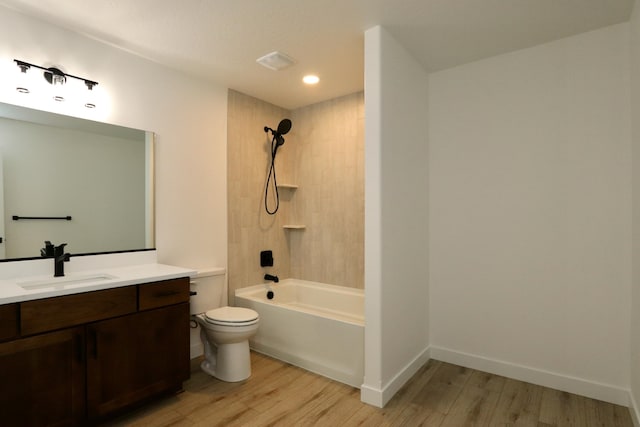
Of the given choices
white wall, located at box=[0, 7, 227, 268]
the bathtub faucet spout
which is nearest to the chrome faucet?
white wall, located at box=[0, 7, 227, 268]

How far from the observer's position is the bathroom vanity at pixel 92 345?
5.18ft

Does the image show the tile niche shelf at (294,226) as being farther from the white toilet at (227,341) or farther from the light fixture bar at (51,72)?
the light fixture bar at (51,72)

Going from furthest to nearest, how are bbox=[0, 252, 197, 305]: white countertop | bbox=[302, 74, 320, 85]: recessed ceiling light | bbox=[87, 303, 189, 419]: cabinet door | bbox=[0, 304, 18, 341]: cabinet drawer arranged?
bbox=[302, 74, 320, 85]: recessed ceiling light < bbox=[87, 303, 189, 419]: cabinet door < bbox=[0, 252, 197, 305]: white countertop < bbox=[0, 304, 18, 341]: cabinet drawer

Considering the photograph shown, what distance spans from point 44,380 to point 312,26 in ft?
8.06

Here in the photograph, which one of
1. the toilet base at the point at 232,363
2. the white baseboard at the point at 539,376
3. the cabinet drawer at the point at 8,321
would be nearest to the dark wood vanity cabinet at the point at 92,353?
the cabinet drawer at the point at 8,321

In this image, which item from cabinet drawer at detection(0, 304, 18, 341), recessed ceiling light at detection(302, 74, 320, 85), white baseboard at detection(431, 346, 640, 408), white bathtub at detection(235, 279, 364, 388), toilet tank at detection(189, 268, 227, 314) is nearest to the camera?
cabinet drawer at detection(0, 304, 18, 341)

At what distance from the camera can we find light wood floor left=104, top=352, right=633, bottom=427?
201cm

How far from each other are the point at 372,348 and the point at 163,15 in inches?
97.0

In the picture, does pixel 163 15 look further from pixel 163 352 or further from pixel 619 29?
pixel 619 29

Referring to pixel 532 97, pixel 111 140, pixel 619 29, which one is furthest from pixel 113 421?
pixel 619 29

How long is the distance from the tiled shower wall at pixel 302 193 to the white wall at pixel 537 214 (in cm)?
79

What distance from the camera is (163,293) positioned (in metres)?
2.14

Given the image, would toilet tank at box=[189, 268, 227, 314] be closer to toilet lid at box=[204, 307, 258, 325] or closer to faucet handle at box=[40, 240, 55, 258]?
toilet lid at box=[204, 307, 258, 325]

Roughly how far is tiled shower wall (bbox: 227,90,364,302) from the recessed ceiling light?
47 centimetres
